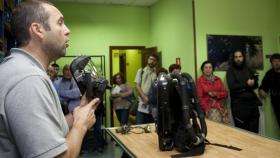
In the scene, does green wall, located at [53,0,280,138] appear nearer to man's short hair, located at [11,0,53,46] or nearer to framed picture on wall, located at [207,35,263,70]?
framed picture on wall, located at [207,35,263,70]

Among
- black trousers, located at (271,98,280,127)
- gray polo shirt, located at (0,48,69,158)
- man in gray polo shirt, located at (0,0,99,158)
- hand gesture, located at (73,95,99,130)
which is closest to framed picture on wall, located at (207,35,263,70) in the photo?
black trousers, located at (271,98,280,127)

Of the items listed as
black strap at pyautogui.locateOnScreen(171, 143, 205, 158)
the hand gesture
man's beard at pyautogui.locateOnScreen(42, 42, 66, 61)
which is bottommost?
black strap at pyautogui.locateOnScreen(171, 143, 205, 158)

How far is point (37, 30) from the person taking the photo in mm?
1054

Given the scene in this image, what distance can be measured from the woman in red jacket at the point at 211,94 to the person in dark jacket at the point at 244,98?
141 mm

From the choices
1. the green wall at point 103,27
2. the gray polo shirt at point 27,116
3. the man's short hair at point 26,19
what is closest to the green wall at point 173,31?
the green wall at point 103,27

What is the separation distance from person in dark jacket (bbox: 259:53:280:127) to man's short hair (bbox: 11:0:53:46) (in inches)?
148

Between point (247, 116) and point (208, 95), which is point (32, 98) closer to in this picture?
point (208, 95)

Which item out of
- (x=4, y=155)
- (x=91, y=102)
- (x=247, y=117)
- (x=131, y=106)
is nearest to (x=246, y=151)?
(x=91, y=102)

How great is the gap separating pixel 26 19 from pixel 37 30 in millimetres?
56

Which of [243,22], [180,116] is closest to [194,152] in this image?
[180,116]

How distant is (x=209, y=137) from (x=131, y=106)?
3.05 meters

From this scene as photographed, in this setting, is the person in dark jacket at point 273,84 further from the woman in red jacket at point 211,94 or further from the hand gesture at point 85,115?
the hand gesture at point 85,115

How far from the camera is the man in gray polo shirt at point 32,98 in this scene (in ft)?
2.83

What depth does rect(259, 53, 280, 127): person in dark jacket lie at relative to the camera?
4.05 metres
